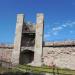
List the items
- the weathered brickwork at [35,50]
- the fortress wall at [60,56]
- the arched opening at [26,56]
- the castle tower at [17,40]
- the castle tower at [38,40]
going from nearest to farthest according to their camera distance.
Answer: the fortress wall at [60,56], the weathered brickwork at [35,50], the castle tower at [38,40], the castle tower at [17,40], the arched opening at [26,56]

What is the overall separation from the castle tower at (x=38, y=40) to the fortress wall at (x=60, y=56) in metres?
0.95

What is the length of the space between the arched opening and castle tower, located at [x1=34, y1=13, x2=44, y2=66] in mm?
2538

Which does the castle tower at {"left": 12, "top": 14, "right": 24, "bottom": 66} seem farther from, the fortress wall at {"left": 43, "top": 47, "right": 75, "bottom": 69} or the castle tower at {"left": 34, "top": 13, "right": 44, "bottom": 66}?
the fortress wall at {"left": 43, "top": 47, "right": 75, "bottom": 69}

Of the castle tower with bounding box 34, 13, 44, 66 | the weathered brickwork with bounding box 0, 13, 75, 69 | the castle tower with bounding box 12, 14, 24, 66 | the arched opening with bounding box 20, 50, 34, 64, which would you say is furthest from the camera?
the arched opening with bounding box 20, 50, 34, 64

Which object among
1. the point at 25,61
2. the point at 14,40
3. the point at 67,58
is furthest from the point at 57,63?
the point at 14,40

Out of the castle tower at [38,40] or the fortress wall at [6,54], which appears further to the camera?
the fortress wall at [6,54]

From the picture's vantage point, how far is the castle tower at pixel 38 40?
39.7 metres

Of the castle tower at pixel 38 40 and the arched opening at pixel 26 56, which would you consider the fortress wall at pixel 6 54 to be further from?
the castle tower at pixel 38 40

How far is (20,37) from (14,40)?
48.5 inches

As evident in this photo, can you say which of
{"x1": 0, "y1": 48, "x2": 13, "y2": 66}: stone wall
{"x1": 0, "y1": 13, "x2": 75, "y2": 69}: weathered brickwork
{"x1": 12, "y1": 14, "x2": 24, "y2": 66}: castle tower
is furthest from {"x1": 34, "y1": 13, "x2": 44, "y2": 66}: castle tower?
{"x1": 0, "y1": 48, "x2": 13, "y2": 66}: stone wall

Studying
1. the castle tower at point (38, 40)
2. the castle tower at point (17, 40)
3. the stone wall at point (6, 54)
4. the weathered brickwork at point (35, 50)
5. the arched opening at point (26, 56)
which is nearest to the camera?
the weathered brickwork at point (35, 50)

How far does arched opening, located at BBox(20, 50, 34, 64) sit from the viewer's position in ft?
137

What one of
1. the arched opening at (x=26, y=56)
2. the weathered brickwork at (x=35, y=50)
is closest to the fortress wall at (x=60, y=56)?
the weathered brickwork at (x=35, y=50)

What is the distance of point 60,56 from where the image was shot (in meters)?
38.6
